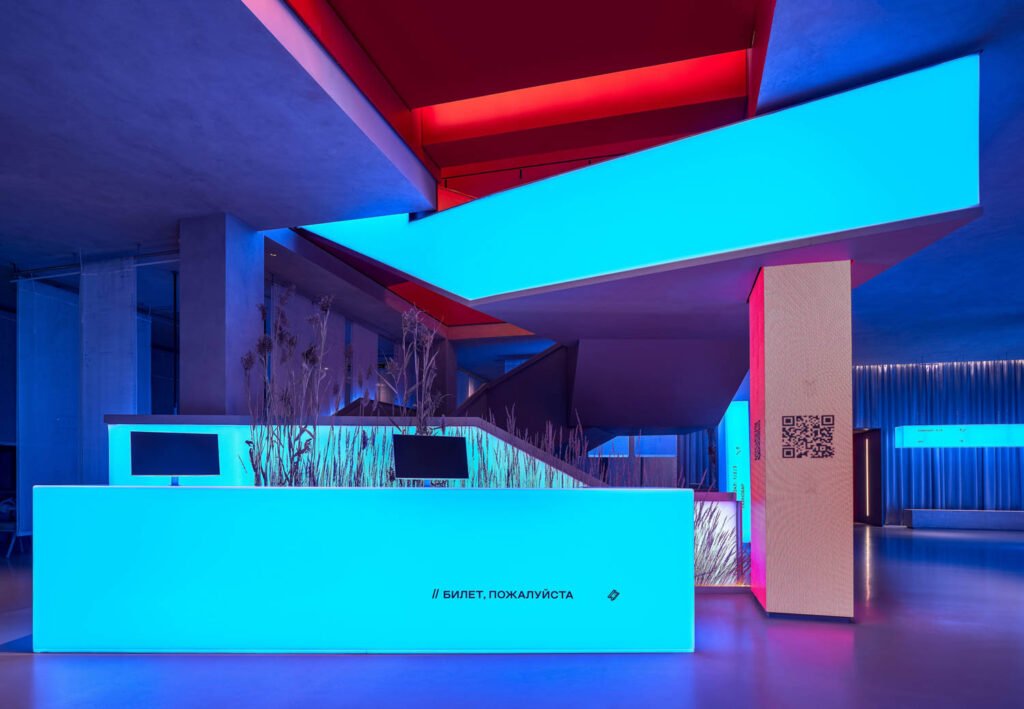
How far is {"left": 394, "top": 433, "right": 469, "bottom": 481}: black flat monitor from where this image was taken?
9.53 feet

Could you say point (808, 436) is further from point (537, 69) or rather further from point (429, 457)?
point (537, 69)

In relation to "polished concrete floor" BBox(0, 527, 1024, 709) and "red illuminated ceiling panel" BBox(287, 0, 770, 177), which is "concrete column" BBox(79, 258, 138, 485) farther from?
"red illuminated ceiling panel" BBox(287, 0, 770, 177)

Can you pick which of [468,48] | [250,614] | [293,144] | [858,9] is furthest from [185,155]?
[858,9]

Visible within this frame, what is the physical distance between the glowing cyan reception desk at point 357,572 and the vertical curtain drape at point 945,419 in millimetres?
9829

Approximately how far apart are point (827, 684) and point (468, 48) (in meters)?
4.47

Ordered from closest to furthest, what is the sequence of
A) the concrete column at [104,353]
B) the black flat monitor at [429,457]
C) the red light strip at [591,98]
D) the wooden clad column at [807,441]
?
1. the black flat monitor at [429,457]
2. the wooden clad column at [807,441]
3. the red light strip at [591,98]
4. the concrete column at [104,353]

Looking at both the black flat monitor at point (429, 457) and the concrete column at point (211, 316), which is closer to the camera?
the black flat monitor at point (429, 457)

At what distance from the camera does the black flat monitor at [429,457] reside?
291 centimetres

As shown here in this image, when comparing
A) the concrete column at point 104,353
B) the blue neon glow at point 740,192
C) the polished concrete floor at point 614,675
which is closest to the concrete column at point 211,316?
the concrete column at point 104,353

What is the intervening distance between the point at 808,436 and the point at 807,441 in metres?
0.03

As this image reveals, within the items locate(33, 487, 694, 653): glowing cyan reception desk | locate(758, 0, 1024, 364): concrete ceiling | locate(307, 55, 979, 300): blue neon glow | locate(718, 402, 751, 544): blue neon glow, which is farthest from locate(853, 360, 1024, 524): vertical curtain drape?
locate(33, 487, 694, 653): glowing cyan reception desk

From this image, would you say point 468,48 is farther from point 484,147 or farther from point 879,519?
point 879,519

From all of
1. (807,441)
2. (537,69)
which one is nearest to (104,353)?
(537,69)

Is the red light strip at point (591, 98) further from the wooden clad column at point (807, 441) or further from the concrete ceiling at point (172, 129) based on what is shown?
the wooden clad column at point (807, 441)
